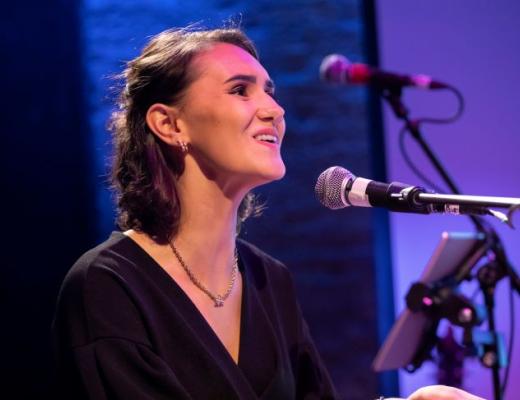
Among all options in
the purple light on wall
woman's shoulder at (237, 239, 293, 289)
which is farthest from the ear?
the purple light on wall

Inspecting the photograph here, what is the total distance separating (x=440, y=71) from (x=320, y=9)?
2.30ft

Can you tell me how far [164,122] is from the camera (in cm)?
209

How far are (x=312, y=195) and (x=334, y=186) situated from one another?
5.73ft

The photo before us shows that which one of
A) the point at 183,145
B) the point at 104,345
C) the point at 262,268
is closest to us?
the point at 104,345

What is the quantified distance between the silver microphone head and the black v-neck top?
0.57m

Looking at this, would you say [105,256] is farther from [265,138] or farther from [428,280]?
[428,280]

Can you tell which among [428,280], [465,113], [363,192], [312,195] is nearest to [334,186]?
[363,192]

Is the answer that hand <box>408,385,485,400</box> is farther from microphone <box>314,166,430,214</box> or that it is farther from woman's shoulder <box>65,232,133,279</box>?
woman's shoulder <box>65,232,133,279</box>

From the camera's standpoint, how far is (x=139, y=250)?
1.93 meters

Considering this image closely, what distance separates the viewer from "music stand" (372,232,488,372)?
2340 millimetres

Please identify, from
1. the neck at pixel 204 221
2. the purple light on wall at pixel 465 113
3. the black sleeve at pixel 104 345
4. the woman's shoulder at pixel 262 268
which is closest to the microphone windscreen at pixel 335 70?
the neck at pixel 204 221

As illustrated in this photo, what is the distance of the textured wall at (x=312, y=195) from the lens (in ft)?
10.7

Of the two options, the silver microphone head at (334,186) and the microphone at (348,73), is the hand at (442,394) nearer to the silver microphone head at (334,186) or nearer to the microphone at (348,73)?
the silver microphone head at (334,186)

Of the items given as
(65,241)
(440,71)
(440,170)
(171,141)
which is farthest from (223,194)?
(440,71)
